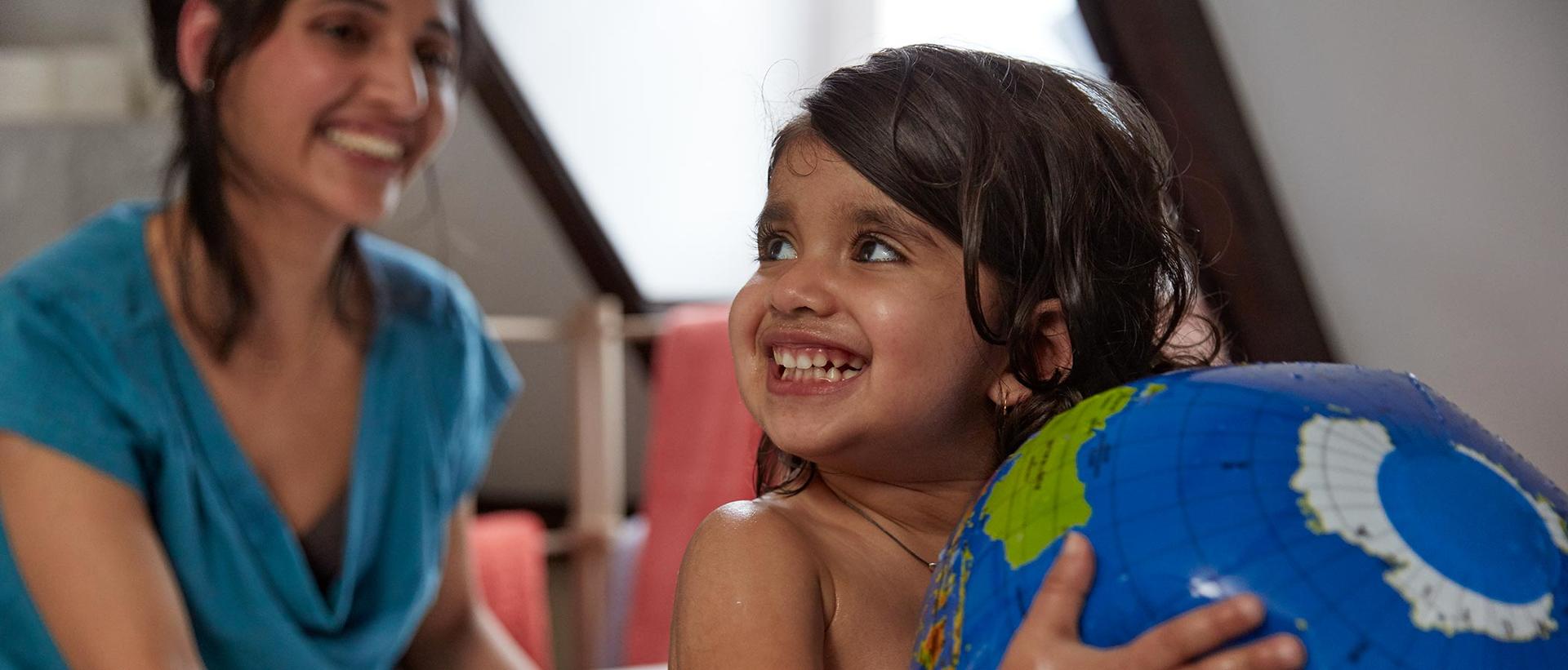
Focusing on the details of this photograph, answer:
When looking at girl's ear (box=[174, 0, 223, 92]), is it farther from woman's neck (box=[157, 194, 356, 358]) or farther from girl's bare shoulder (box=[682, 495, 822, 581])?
girl's bare shoulder (box=[682, 495, 822, 581])

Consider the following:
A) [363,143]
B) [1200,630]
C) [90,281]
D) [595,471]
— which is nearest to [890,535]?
[1200,630]

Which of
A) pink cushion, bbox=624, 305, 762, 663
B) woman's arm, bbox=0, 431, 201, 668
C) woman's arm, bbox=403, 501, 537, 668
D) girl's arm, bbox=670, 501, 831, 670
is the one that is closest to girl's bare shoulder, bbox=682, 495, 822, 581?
girl's arm, bbox=670, 501, 831, 670

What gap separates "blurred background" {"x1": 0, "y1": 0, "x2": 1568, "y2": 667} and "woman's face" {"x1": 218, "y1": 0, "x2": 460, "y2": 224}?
283 millimetres

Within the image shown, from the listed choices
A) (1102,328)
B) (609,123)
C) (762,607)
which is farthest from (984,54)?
(609,123)

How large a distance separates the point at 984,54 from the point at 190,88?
3.22 ft

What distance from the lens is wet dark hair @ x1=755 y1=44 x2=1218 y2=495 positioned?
31.9 inches

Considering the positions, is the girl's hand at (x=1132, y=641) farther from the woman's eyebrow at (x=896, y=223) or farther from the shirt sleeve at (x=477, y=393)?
the shirt sleeve at (x=477, y=393)

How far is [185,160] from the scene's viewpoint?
59.8 inches

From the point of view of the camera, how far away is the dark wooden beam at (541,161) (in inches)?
105

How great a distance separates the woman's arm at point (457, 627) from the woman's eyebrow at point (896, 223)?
1104mm

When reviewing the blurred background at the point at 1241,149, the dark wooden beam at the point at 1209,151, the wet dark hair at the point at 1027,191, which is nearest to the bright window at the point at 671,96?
the blurred background at the point at 1241,149

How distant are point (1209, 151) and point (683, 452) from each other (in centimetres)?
130

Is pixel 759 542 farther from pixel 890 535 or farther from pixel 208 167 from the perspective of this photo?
pixel 208 167

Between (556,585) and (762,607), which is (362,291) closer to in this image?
(762,607)
